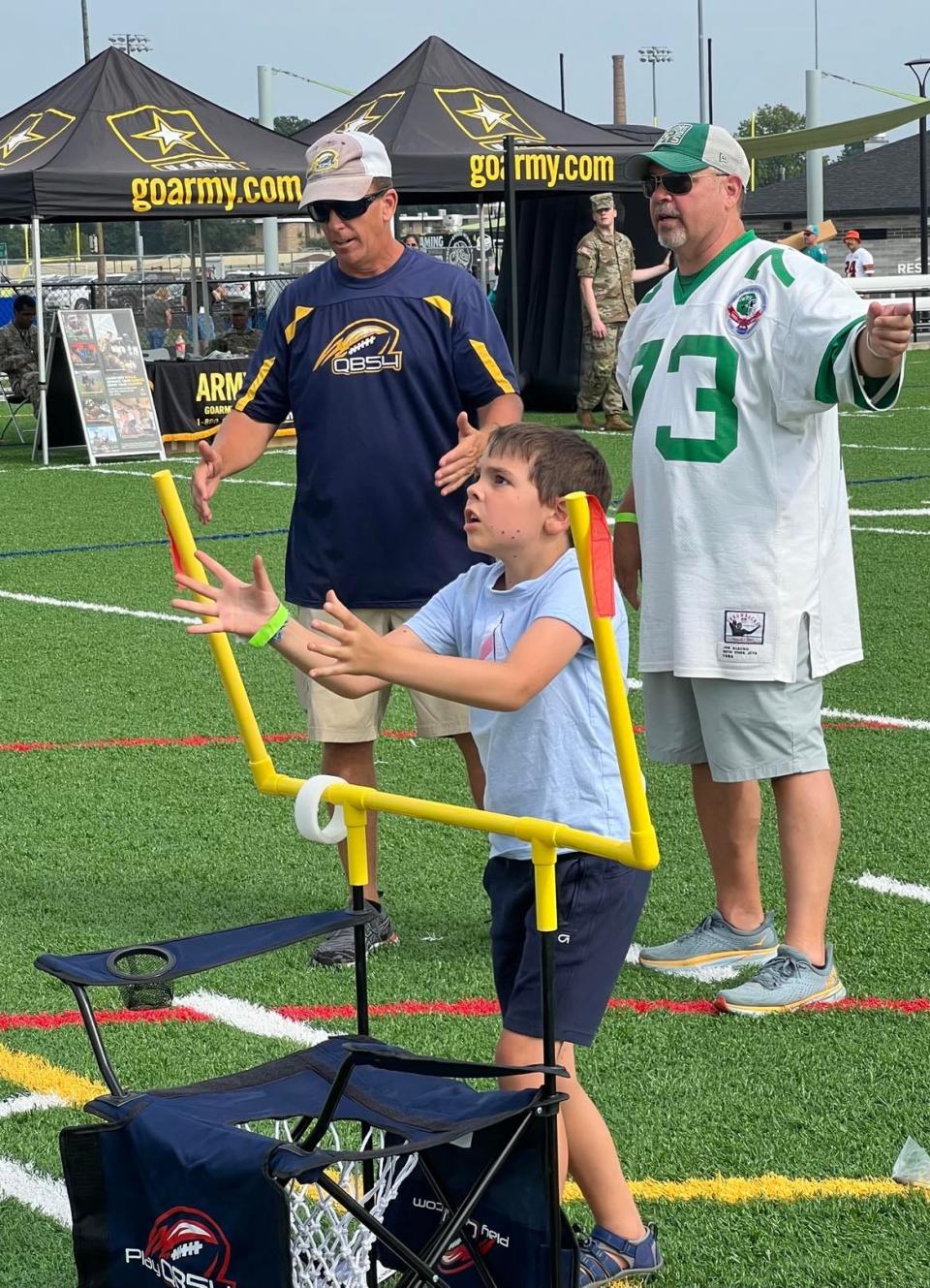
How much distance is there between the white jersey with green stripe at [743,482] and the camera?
4.55m

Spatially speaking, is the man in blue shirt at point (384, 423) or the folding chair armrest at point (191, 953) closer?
the folding chair armrest at point (191, 953)

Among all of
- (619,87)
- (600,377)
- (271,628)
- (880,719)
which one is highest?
(619,87)

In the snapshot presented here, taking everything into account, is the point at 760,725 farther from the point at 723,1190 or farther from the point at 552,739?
the point at 552,739

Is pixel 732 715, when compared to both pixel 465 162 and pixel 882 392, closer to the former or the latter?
pixel 882 392

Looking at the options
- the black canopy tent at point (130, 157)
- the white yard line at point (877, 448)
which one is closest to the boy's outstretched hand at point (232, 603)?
the black canopy tent at point (130, 157)

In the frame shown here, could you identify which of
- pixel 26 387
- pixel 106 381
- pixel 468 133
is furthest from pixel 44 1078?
pixel 26 387

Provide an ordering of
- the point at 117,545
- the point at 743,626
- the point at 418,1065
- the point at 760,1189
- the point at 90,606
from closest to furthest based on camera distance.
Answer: the point at 418,1065 < the point at 760,1189 < the point at 743,626 < the point at 90,606 < the point at 117,545

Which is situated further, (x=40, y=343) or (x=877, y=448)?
(x=40, y=343)

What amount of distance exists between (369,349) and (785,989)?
6.60 feet

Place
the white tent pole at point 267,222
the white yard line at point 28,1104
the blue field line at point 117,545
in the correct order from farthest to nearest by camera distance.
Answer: the white tent pole at point 267,222, the blue field line at point 117,545, the white yard line at point 28,1104

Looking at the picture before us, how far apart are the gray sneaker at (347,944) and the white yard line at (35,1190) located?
140 centimetres

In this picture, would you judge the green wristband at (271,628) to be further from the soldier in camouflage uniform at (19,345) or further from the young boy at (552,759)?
the soldier in camouflage uniform at (19,345)

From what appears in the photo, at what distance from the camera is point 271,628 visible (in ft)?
10.0

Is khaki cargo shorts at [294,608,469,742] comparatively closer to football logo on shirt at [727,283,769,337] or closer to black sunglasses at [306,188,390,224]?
black sunglasses at [306,188,390,224]
